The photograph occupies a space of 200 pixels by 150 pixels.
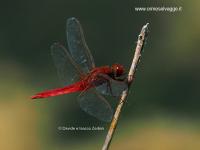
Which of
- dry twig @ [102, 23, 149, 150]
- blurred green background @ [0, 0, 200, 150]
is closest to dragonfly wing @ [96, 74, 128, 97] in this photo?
dry twig @ [102, 23, 149, 150]

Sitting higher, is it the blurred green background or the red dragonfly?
the red dragonfly

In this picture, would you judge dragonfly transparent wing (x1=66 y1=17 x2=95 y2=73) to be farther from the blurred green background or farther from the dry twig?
the blurred green background

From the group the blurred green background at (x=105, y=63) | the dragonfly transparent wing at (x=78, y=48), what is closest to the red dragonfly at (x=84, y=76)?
the dragonfly transparent wing at (x=78, y=48)

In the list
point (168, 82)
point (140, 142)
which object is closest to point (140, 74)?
point (168, 82)

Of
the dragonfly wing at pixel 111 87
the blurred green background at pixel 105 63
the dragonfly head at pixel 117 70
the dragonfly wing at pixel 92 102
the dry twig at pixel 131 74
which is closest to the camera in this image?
the dry twig at pixel 131 74

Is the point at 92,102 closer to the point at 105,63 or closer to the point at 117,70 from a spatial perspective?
the point at 117,70

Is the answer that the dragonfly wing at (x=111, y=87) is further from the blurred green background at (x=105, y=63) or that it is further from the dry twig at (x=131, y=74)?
the blurred green background at (x=105, y=63)
